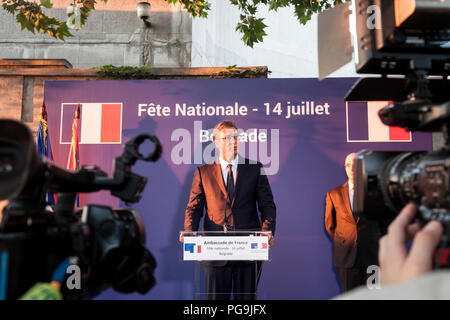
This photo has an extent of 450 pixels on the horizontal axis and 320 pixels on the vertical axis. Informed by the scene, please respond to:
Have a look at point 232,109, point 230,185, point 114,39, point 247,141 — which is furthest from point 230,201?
point 114,39

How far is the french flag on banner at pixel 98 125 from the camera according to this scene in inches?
139

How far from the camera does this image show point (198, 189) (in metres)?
3.22

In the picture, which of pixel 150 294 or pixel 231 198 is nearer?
pixel 231 198

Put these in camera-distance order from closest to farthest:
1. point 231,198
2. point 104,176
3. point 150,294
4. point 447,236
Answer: point 447,236 < point 104,176 < point 231,198 < point 150,294

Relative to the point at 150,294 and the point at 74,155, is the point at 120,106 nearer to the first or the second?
the point at 74,155

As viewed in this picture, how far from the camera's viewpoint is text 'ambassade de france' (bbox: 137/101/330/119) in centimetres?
347

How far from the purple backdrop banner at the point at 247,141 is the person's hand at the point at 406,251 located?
266 cm

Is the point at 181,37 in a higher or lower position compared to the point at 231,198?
higher

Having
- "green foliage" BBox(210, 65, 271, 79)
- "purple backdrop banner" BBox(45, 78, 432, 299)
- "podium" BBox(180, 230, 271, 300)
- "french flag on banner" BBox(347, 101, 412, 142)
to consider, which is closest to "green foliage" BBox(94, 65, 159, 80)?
"purple backdrop banner" BBox(45, 78, 432, 299)

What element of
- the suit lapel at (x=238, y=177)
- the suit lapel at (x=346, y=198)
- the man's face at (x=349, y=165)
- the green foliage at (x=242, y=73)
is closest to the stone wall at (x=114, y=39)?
the green foliage at (x=242, y=73)

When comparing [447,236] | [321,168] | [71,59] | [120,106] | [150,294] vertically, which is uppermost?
[71,59]

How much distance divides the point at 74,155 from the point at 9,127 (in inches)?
111

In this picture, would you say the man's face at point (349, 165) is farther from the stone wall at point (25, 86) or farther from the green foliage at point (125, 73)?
the stone wall at point (25, 86)

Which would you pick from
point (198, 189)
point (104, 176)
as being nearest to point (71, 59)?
point (198, 189)
